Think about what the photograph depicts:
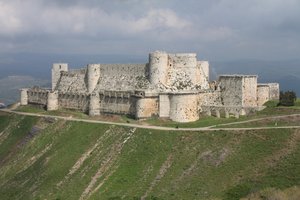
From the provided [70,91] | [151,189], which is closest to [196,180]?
[151,189]

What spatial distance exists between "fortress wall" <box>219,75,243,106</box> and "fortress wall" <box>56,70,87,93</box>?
85.6 feet

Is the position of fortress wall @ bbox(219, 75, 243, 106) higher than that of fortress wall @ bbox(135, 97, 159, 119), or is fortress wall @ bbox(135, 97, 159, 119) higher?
fortress wall @ bbox(219, 75, 243, 106)

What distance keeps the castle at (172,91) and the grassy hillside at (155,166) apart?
6.96 metres

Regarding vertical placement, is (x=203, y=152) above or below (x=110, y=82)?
below

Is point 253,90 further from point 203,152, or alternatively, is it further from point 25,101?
point 25,101

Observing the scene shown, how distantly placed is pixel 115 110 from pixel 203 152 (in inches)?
1044

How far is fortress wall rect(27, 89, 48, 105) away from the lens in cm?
11180

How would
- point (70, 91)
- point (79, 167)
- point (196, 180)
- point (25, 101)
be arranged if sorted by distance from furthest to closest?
A: 1. point (25, 101)
2. point (70, 91)
3. point (79, 167)
4. point (196, 180)

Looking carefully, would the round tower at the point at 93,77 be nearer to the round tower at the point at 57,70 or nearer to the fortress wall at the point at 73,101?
the fortress wall at the point at 73,101

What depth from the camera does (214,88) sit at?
91.2 m

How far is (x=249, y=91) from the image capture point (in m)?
87.7

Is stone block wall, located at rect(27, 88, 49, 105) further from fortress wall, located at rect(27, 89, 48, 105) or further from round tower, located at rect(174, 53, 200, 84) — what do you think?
round tower, located at rect(174, 53, 200, 84)

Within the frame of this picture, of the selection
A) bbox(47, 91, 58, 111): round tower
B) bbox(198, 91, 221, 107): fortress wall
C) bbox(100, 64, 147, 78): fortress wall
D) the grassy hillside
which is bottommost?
the grassy hillside

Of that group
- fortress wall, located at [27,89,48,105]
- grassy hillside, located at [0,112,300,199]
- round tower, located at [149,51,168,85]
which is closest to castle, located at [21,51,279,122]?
round tower, located at [149,51,168,85]
